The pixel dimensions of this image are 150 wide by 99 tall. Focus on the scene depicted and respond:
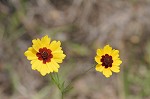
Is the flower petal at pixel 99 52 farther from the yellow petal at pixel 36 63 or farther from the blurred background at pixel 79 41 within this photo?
the blurred background at pixel 79 41

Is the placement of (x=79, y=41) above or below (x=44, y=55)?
above

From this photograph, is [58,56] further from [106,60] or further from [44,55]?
[106,60]

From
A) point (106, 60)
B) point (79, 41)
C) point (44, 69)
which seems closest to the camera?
point (44, 69)

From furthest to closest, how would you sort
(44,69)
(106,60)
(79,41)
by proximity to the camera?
1. (79,41)
2. (106,60)
3. (44,69)

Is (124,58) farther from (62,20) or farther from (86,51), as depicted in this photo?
(62,20)

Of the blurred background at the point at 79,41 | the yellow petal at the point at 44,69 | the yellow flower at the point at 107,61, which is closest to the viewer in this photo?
the yellow petal at the point at 44,69

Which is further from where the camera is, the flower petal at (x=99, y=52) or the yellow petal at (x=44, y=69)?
the flower petal at (x=99, y=52)

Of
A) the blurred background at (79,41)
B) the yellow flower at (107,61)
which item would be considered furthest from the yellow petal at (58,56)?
the blurred background at (79,41)

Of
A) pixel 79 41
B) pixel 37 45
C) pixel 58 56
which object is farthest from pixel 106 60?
pixel 79 41
